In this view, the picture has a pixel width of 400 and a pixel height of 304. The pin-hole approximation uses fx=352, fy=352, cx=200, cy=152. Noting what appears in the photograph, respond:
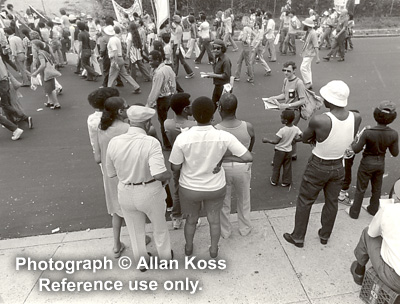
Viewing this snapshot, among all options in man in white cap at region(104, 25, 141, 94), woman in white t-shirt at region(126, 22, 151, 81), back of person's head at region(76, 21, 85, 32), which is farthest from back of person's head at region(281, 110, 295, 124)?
back of person's head at region(76, 21, 85, 32)

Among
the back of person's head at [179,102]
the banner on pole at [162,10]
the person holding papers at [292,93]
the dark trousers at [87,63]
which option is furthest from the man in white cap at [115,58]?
the back of person's head at [179,102]

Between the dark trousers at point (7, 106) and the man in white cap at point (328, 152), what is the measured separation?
651 cm

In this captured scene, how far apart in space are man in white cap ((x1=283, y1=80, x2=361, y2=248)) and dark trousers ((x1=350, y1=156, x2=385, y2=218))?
72 centimetres

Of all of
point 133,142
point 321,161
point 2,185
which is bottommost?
point 2,185

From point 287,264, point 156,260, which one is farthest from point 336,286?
point 156,260

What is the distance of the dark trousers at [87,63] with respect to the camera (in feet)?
34.5

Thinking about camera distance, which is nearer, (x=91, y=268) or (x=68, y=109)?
(x=91, y=268)

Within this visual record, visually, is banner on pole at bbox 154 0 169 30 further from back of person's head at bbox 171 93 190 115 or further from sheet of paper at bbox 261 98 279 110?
back of person's head at bbox 171 93 190 115

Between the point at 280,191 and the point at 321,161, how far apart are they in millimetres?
1705

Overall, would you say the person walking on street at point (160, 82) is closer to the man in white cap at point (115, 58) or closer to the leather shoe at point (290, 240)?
the leather shoe at point (290, 240)

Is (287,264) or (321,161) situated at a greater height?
(321,161)

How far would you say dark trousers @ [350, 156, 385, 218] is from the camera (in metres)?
4.28

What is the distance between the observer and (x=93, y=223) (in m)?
4.76

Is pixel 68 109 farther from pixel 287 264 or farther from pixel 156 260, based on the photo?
pixel 287 264
